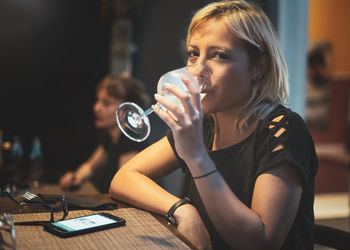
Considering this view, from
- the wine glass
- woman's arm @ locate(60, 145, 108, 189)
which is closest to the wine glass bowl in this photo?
the wine glass

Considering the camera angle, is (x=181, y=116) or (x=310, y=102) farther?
(x=310, y=102)

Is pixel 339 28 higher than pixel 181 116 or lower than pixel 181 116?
higher

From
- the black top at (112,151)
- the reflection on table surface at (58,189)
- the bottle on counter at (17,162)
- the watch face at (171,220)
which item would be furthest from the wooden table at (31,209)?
the bottle on counter at (17,162)

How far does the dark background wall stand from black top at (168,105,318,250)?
2373 mm

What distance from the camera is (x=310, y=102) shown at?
763 centimetres

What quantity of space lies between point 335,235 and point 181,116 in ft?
2.30

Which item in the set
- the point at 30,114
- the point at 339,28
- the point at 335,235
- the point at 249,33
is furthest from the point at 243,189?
the point at 339,28

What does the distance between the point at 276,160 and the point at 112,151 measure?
1861mm

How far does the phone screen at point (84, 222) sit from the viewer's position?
1.03 meters

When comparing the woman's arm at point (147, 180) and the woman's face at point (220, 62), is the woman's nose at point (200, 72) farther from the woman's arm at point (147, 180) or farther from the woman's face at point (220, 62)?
the woman's arm at point (147, 180)

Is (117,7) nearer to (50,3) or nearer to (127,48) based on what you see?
(127,48)

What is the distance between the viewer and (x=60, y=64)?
12.8 feet

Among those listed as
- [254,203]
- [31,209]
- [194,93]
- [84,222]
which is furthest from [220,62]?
[31,209]

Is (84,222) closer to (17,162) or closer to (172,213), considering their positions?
(172,213)
